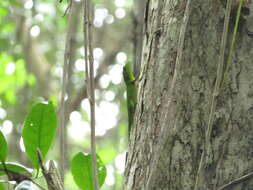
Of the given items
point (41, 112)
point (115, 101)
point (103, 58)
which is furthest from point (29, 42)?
point (41, 112)

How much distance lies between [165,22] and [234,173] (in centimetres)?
37

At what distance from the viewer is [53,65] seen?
4.62 meters

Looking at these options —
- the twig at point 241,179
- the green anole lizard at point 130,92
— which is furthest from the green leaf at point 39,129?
the twig at point 241,179

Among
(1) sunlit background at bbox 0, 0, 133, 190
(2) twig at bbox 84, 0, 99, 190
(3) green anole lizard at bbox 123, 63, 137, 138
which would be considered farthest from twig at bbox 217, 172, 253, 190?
(1) sunlit background at bbox 0, 0, 133, 190

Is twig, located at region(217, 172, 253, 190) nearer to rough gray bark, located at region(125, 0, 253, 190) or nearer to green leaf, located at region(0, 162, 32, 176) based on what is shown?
rough gray bark, located at region(125, 0, 253, 190)

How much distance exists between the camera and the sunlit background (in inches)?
145

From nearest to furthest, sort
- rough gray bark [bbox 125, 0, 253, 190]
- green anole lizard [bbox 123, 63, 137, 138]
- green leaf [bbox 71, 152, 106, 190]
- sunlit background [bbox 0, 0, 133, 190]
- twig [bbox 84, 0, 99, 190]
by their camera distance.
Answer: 1. twig [bbox 84, 0, 99, 190]
2. rough gray bark [bbox 125, 0, 253, 190]
3. green leaf [bbox 71, 152, 106, 190]
4. green anole lizard [bbox 123, 63, 137, 138]
5. sunlit background [bbox 0, 0, 133, 190]

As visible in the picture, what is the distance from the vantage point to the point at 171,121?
3.34 feet

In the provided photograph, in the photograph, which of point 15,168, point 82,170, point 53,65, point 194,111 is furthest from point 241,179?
point 53,65

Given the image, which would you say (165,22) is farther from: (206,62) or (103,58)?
(103,58)

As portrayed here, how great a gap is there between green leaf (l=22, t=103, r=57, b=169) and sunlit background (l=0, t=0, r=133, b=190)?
2.24 m

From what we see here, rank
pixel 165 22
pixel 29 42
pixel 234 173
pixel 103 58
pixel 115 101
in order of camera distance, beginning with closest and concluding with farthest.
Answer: pixel 234 173
pixel 165 22
pixel 115 101
pixel 103 58
pixel 29 42

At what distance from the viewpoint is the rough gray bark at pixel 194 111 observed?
1001mm

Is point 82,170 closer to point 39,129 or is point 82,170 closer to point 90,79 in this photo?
point 39,129
